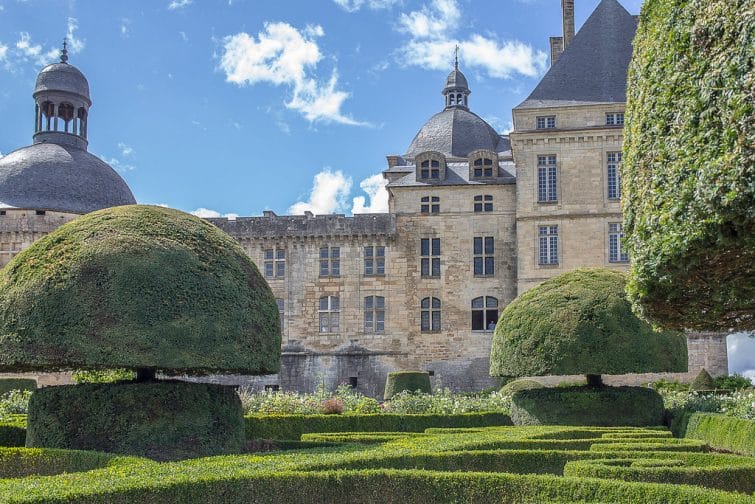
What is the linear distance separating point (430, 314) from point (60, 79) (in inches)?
691

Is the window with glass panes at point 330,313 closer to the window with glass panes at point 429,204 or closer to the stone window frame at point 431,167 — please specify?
the window with glass panes at point 429,204

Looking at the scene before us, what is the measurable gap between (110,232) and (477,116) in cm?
2974

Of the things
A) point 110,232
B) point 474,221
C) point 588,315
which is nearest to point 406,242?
point 474,221

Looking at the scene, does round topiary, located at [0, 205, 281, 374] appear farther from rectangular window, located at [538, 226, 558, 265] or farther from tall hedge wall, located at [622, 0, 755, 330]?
rectangular window, located at [538, 226, 558, 265]

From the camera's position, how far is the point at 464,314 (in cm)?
3338

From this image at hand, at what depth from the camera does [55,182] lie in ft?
117

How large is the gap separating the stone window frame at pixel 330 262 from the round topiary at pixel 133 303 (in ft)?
71.1

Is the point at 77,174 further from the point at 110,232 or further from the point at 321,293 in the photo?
the point at 110,232

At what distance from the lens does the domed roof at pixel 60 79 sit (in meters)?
37.2

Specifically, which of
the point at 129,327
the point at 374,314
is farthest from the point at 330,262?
the point at 129,327

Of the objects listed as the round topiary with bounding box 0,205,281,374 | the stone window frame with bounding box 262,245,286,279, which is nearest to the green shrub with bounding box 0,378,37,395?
the stone window frame with bounding box 262,245,286,279

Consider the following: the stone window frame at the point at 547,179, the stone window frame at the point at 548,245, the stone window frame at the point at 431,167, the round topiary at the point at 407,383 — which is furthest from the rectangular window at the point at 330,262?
the round topiary at the point at 407,383

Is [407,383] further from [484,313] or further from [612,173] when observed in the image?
[612,173]

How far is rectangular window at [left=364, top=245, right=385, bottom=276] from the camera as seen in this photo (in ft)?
113
